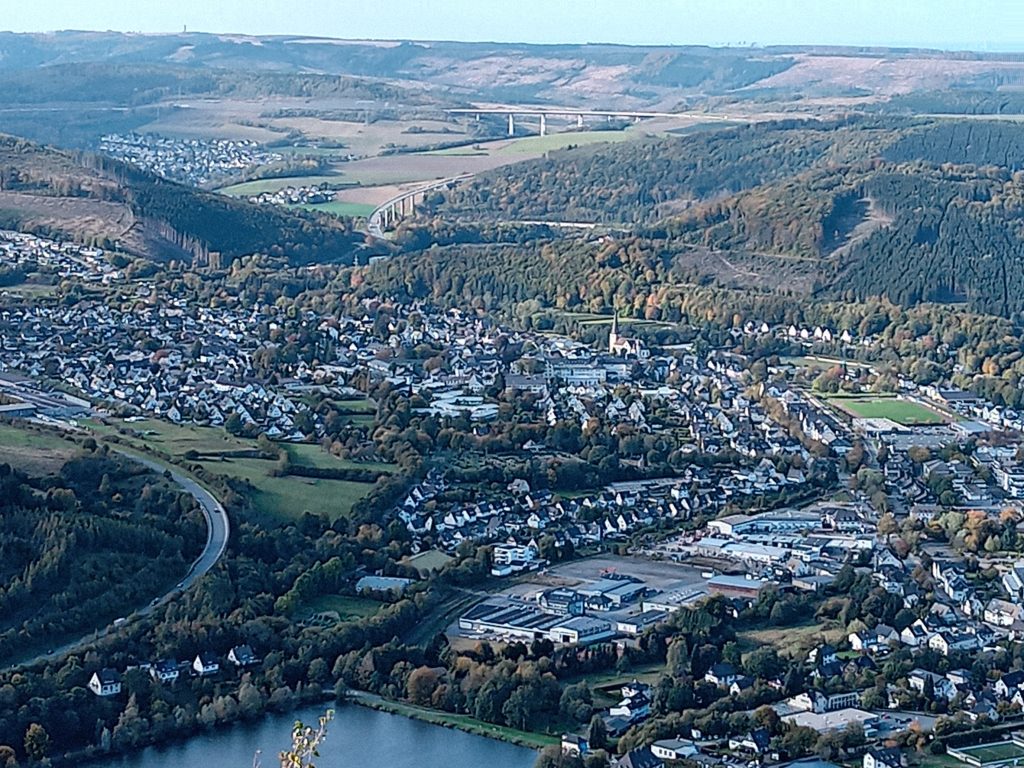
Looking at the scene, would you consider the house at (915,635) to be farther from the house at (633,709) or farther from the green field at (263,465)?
the green field at (263,465)

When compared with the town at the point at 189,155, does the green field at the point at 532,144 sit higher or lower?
higher

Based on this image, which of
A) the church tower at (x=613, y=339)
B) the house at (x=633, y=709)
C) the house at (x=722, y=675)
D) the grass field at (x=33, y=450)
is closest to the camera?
the house at (x=633, y=709)

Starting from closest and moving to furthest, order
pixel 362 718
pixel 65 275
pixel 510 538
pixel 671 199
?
pixel 362 718
pixel 510 538
pixel 65 275
pixel 671 199

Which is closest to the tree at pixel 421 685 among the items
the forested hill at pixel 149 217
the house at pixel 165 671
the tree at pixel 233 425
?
the house at pixel 165 671

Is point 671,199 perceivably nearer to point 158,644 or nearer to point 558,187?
point 558,187

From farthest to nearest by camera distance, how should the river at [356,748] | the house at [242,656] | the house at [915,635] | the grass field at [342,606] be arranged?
the grass field at [342,606] < the house at [915,635] < the house at [242,656] < the river at [356,748]

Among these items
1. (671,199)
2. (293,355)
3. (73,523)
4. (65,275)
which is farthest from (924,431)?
(671,199)

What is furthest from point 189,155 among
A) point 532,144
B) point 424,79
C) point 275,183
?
point 424,79
